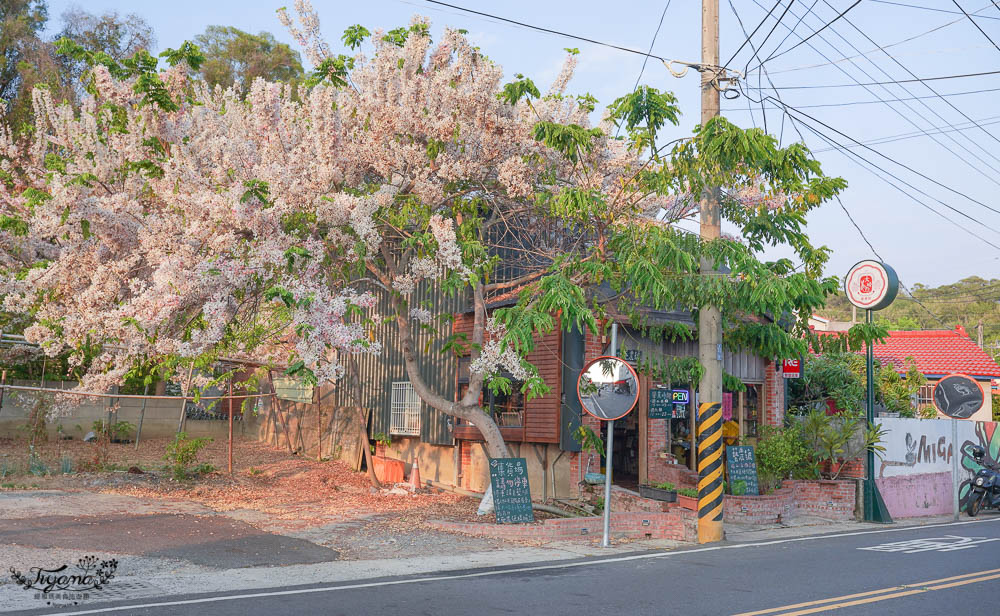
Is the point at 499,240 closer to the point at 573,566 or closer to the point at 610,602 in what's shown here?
the point at 573,566

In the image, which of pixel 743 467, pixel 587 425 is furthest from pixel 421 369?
pixel 743 467

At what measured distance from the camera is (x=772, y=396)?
19.3 metres

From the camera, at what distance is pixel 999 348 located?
53062 millimetres

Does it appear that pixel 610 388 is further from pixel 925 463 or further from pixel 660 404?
pixel 925 463

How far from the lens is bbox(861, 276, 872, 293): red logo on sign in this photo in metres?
17.6

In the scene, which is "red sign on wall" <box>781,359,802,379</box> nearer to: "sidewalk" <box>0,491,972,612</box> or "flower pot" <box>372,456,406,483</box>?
"sidewalk" <box>0,491,972,612</box>

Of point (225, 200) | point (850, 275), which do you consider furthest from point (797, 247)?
point (225, 200)

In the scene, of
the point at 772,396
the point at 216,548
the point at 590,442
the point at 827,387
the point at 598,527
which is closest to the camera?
the point at 216,548

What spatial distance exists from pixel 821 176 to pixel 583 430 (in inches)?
241

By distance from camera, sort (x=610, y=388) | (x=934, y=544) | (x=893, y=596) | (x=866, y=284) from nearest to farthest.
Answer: (x=893, y=596) → (x=610, y=388) → (x=934, y=544) → (x=866, y=284)

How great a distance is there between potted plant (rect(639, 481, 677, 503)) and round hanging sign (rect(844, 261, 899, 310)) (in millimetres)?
5771

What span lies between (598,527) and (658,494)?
7.31 ft

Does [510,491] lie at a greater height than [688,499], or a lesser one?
greater

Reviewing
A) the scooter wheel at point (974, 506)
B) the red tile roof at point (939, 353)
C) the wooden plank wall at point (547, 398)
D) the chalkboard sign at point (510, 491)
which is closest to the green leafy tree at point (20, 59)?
the wooden plank wall at point (547, 398)
